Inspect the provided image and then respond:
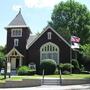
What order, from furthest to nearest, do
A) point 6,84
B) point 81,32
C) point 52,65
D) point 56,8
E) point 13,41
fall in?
point 56,8
point 81,32
point 13,41
point 52,65
point 6,84

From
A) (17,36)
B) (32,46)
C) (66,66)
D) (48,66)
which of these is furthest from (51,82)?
(17,36)

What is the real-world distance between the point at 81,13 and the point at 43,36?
27980 millimetres

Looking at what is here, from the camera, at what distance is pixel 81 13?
80.7 m

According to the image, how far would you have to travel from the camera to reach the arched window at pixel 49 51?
54344 mm

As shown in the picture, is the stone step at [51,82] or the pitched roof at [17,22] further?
the pitched roof at [17,22]

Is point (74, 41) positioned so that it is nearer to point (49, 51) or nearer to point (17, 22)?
point (49, 51)

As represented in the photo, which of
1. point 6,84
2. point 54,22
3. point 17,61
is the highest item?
point 54,22

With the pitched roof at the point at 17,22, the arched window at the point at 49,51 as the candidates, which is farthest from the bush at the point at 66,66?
the pitched roof at the point at 17,22

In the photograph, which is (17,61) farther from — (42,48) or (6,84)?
(6,84)

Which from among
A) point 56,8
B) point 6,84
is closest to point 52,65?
point 6,84

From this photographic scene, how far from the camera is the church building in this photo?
2137 inches

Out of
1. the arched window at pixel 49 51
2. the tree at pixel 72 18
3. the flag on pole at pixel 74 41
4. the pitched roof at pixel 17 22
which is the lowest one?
the arched window at pixel 49 51

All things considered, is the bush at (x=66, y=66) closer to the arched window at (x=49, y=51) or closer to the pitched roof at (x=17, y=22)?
the arched window at (x=49, y=51)

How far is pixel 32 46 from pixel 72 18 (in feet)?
88.3
